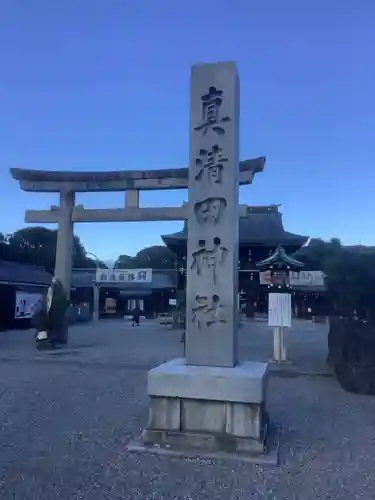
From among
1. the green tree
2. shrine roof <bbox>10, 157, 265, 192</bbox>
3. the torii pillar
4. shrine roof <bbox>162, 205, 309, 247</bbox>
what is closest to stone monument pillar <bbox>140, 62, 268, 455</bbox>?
shrine roof <bbox>10, 157, 265, 192</bbox>

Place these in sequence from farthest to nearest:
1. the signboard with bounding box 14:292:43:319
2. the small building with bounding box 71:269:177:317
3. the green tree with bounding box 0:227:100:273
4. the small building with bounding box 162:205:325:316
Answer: the green tree with bounding box 0:227:100:273 → the small building with bounding box 71:269:177:317 → the small building with bounding box 162:205:325:316 → the signboard with bounding box 14:292:43:319

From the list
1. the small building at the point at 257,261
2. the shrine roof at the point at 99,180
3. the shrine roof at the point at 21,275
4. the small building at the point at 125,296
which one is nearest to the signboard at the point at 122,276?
the small building at the point at 257,261

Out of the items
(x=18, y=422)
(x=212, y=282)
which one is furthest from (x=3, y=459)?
(x=212, y=282)

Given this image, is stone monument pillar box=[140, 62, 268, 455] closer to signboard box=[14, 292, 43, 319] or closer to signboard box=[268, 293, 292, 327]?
signboard box=[268, 293, 292, 327]

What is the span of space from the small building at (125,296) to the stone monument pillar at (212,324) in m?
27.2

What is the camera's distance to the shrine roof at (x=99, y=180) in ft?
42.2

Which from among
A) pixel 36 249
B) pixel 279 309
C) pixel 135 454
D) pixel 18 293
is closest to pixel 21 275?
pixel 18 293

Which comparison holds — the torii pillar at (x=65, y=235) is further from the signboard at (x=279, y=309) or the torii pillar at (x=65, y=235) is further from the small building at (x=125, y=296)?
the small building at (x=125, y=296)

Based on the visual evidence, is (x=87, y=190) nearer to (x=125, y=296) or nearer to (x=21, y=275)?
(x=21, y=275)

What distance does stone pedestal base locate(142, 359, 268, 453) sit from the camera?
151 inches

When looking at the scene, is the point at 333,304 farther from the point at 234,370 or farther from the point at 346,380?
the point at 234,370

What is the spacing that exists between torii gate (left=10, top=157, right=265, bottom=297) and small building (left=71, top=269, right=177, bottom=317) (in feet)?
60.4

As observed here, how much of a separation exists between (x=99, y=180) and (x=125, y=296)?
20.1 meters

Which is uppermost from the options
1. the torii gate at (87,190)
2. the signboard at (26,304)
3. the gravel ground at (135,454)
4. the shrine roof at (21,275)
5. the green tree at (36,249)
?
the green tree at (36,249)
